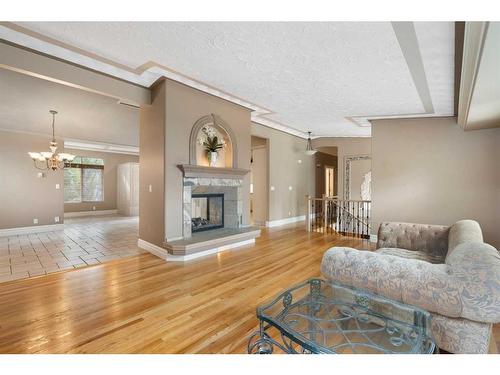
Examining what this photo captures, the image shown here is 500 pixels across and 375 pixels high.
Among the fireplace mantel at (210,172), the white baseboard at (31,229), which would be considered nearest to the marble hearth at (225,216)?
the fireplace mantel at (210,172)

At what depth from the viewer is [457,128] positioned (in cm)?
509

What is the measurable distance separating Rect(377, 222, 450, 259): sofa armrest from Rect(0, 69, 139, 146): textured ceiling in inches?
208

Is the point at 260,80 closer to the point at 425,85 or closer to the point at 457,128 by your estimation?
the point at 425,85

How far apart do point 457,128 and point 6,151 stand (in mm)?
10282

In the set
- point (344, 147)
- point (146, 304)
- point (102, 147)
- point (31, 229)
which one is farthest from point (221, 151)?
point (102, 147)

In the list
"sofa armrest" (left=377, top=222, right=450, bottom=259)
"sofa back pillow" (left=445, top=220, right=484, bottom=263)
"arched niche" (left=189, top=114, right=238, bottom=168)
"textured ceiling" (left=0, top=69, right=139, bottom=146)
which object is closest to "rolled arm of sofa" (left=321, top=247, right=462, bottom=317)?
"sofa back pillow" (left=445, top=220, right=484, bottom=263)

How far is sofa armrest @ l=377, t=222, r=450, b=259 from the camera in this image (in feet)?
10.2

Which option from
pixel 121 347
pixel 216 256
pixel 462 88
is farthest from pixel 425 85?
pixel 121 347

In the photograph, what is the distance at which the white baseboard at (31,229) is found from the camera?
6.05 meters

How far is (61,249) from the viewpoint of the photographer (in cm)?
474

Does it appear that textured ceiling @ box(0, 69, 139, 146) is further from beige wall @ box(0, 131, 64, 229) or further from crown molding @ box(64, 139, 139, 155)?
crown molding @ box(64, 139, 139, 155)

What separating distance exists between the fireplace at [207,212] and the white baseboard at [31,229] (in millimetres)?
4580

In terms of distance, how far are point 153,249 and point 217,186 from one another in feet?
5.49

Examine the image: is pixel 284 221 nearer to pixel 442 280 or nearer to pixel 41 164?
pixel 442 280
